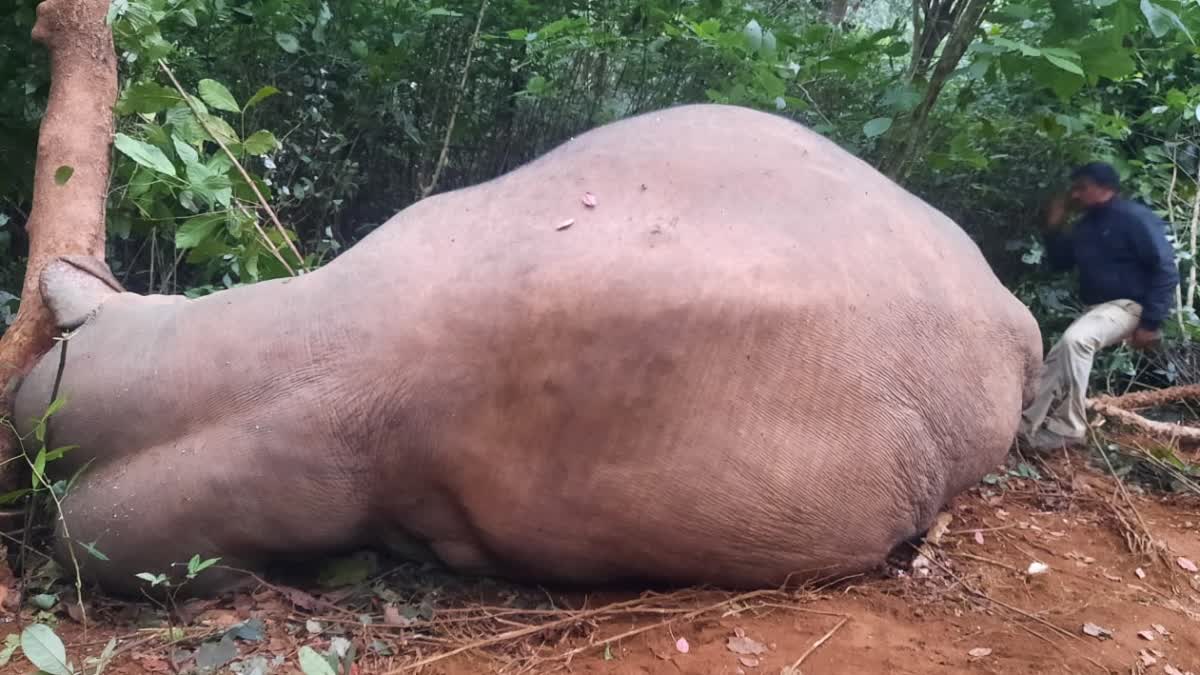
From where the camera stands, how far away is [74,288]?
258cm

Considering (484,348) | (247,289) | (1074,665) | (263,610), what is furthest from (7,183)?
(1074,665)

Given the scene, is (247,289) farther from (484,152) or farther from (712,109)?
(484,152)

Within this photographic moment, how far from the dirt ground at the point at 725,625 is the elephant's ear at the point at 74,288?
0.85 m

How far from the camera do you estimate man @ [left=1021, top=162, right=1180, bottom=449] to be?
362cm

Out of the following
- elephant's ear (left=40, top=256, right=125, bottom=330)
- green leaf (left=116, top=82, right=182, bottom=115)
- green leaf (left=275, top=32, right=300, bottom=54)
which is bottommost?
elephant's ear (left=40, top=256, right=125, bottom=330)

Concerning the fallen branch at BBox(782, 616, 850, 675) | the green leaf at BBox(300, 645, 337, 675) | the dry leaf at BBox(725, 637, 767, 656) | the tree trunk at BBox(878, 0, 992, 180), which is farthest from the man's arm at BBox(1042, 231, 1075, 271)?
the green leaf at BBox(300, 645, 337, 675)

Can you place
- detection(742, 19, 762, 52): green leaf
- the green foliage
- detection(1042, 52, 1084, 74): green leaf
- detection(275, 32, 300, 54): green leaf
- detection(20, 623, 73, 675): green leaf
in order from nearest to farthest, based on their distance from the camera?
detection(20, 623, 73, 675): green leaf
detection(1042, 52, 1084, 74): green leaf
detection(742, 19, 762, 52): green leaf
the green foliage
detection(275, 32, 300, 54): green leaf

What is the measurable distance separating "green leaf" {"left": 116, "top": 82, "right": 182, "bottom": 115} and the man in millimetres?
3609

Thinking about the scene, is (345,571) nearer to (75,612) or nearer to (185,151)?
(75,612)

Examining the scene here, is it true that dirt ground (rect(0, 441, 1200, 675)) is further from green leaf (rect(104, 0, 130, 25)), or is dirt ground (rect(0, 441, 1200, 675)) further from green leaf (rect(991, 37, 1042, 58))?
green leaf (rect(104, 0, 130, 25))

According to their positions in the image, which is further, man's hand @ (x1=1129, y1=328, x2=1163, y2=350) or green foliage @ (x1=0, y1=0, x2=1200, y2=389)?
man's hand @ (x1=1129, y1=328, x2=1163, y2=350)

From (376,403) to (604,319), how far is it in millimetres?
627

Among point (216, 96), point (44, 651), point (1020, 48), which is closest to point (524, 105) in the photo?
point (216, 96)

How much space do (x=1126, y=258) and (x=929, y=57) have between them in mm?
1242
